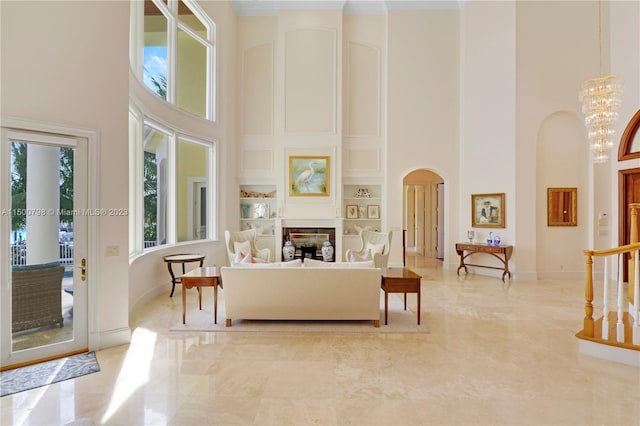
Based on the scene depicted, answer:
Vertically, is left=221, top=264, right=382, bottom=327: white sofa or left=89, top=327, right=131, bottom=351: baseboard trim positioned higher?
left=221, top=264, right=382, bottom=327: white sofa

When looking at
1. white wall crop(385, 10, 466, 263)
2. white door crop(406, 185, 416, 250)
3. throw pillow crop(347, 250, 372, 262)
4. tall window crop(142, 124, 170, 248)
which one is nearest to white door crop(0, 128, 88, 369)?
tall window crop(142, 124, 170, 248)

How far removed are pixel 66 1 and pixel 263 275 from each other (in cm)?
332

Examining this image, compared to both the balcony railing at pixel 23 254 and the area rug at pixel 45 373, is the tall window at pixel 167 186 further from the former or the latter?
the area rug at pixel 45 373

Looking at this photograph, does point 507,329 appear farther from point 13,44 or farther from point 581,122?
point 13,44

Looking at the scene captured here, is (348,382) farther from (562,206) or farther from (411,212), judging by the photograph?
(411,212)

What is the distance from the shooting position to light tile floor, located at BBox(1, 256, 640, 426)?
2.33 meters

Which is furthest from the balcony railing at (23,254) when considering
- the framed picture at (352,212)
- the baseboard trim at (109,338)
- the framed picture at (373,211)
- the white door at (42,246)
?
the framed picture at (373,211)

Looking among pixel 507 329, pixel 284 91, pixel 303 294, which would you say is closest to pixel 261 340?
pixel 303 294

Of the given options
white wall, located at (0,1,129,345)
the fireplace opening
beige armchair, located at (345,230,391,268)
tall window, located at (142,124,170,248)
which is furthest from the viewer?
the fireplace opening

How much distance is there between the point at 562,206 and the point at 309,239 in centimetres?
573

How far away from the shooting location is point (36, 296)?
122 inches

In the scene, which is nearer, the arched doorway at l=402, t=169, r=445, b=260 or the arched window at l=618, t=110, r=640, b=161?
the arched window at l=618, t=110, r=640, b=161

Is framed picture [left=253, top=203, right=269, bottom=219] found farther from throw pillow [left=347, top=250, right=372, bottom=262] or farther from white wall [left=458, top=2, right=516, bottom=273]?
white wall [left=458, top=2, right=516, bottom=273]

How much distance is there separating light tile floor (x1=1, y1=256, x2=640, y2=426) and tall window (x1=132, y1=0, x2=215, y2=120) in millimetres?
4168
